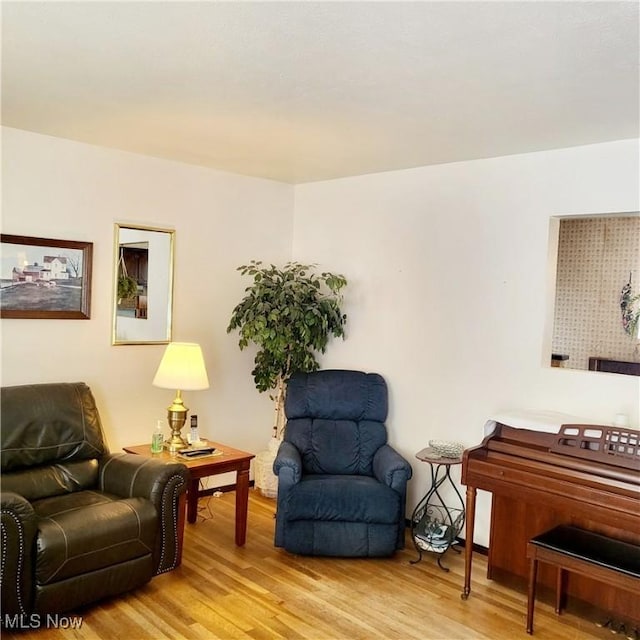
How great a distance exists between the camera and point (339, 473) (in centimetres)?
399

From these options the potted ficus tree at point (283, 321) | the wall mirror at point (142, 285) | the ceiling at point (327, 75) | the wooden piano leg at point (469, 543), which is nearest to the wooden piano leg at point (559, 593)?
the wooden piano leg at point (469, 543)

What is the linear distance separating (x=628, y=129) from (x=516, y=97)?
79 centimetres

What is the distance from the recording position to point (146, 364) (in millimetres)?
4258

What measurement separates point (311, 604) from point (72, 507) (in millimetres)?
1249

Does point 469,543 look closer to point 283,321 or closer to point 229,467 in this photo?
point 229,467

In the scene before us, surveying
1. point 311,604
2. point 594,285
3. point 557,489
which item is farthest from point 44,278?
point 594,285

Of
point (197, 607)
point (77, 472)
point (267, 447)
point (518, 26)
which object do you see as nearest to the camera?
point (518, 26)

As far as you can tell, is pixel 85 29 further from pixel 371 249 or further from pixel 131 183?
pixel 371 249

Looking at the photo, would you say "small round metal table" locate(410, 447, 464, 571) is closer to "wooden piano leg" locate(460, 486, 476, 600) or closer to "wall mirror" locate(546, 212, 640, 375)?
"wooden piano leg" locate(460, 486, 476, 600)

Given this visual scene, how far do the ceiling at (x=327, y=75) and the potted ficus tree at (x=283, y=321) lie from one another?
0.98 metres

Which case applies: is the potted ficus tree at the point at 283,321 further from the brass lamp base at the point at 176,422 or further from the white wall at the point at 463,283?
the brass lamp base at the point at 176,422

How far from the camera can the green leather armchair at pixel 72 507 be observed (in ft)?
8.79

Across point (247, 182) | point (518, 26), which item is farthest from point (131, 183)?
point (518, 26)

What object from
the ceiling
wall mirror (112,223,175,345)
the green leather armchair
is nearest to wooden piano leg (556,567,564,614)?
the green leather armchair
